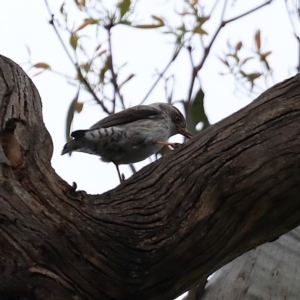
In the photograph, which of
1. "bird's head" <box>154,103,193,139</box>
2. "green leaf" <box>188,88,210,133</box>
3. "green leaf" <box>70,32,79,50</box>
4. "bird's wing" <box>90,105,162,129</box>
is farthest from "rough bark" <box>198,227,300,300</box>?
"green leaf" <box>70,32,79,50</box>

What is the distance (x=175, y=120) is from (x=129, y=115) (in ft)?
2.14

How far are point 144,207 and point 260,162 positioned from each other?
495mm

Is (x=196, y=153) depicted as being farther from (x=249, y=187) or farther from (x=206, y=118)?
(x=206, y=118)

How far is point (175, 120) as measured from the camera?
5266mm

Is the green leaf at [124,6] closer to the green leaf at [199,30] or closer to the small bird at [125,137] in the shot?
the green leaf at [199,30]

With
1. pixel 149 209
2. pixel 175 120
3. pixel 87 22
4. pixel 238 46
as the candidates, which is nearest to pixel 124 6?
pixel 87 22

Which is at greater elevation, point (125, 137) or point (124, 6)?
point (124, 6)

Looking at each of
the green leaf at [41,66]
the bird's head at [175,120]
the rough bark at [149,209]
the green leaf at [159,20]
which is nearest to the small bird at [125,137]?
the bird's head at [175,120]

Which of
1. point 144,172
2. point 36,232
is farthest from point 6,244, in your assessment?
point 144,172

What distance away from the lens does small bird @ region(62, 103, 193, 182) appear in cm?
436

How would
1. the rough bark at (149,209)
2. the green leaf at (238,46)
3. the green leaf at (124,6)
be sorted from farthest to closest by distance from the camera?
1. the green leaf at (238,46)
2. the green leaf at (124,6)
3. the rough bark at (149,209)

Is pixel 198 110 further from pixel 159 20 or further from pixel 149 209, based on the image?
pixel 149 209

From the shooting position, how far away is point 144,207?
2.66 metres

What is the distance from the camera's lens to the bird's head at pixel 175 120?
5.21m
